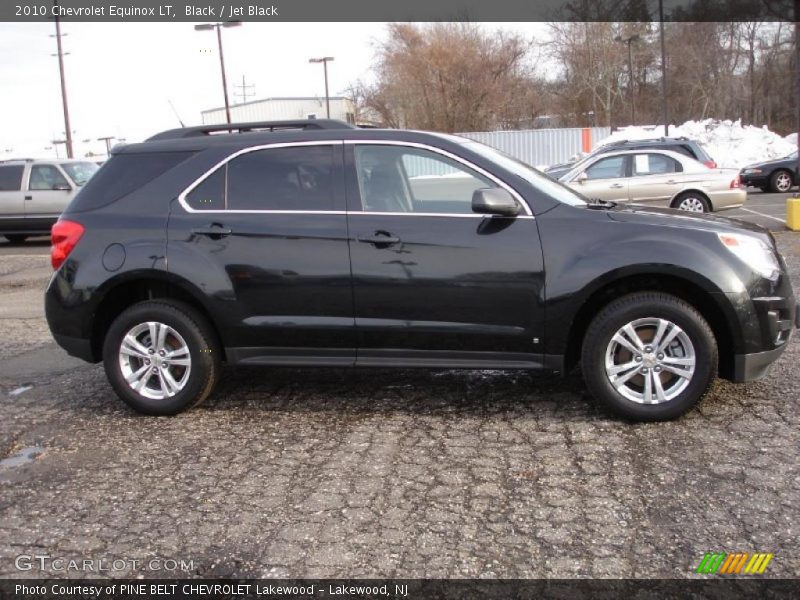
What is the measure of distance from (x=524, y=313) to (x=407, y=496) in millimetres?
1364

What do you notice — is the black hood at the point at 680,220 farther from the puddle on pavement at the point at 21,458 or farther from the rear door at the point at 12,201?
the rear door at the point at 12,201

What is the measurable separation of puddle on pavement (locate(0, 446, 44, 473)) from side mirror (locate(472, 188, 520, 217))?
9.75 feet

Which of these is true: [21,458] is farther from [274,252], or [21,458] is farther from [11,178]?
[11,178]

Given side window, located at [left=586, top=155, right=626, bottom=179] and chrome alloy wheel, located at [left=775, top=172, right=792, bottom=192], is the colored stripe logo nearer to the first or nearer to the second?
side window, located at [left=586, top=155, right=626, bottom=179]

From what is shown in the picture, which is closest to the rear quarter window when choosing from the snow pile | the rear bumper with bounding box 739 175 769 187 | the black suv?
the black suv

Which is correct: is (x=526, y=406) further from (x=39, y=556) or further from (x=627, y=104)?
(x=627, y=104)

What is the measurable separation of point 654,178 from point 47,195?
12673 millimetres

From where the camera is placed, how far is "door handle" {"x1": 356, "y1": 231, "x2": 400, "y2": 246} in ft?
15.0

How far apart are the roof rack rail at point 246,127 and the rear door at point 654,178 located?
983 centimetres

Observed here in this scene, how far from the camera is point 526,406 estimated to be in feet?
16.0

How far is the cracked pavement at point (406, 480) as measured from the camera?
3123 millimetres

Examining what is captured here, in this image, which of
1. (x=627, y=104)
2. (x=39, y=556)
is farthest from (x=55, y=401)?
(x=627, y=104)

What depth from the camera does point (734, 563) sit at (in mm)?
2959

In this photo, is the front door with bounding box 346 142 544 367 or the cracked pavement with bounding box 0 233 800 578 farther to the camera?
the front door with bounding box 346 142 544 367
